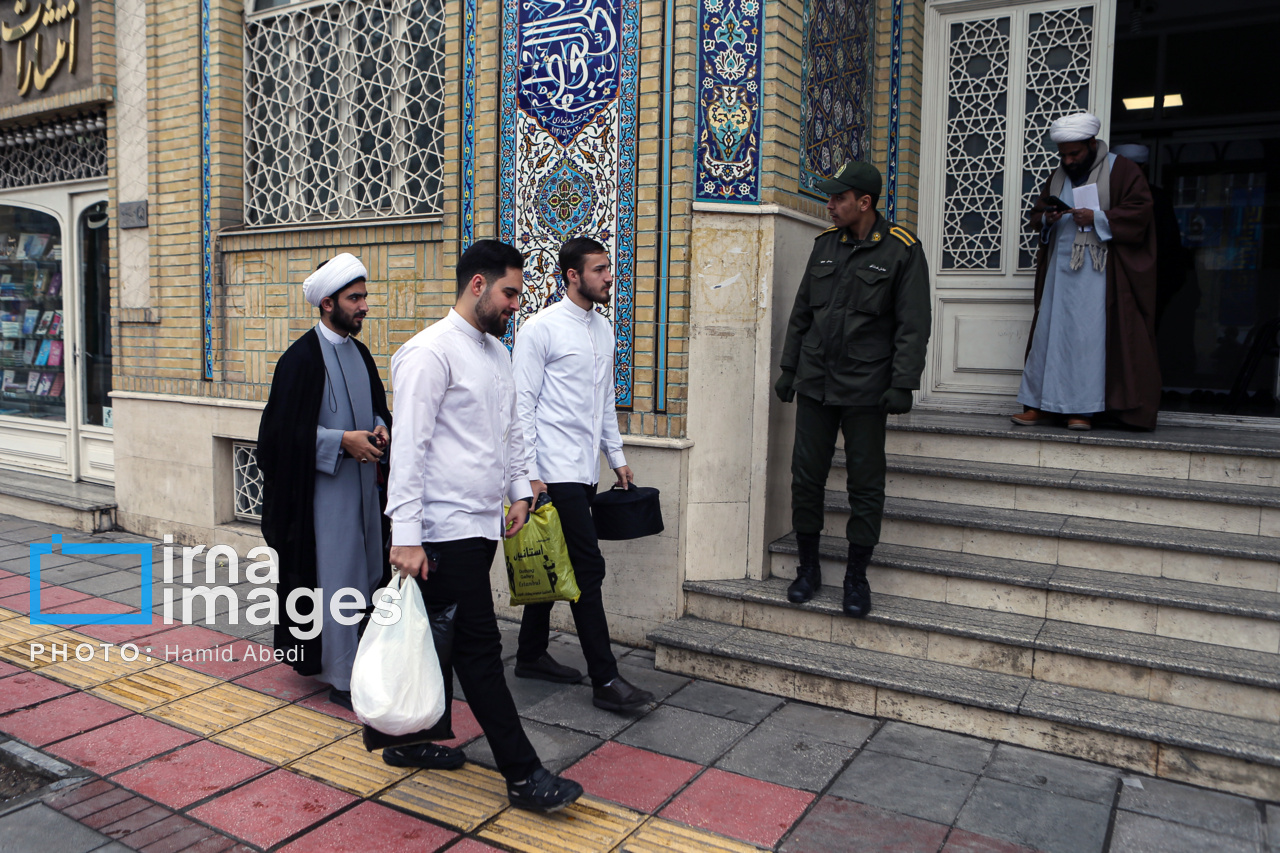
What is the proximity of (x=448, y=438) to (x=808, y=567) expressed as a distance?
2.24 meters

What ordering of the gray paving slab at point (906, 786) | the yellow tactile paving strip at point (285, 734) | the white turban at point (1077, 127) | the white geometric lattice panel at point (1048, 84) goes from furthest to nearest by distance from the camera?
the white geometric lattice panel at point (1048, 84)
the white turban at point (1077, 127)
the yellow tactile paving strip at point (285, 734)
the gray paving slab at point (906, 786)

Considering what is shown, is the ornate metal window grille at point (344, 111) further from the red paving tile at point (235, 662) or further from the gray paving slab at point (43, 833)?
the gray paving slab at point (43, 833)

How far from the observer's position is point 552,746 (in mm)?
3930

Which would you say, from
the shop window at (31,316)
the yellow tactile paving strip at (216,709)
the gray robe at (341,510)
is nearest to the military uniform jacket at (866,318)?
the gray robe at (341,510)

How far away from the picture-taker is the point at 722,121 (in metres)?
4.97

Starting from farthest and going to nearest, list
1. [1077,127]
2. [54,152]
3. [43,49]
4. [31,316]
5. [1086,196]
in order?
[31,316] → [54,152] → [43,49] → [1086,196] → [1077,127]

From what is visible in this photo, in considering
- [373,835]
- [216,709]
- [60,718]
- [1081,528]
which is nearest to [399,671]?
[373,835]

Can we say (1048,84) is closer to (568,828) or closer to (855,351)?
(855,351)

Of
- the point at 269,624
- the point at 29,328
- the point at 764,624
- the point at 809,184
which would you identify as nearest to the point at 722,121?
the point at 809,184

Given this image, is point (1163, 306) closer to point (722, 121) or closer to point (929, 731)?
point (722, 121)

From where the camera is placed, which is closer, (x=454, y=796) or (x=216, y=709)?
(x=454, y=796)

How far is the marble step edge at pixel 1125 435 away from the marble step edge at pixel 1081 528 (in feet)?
1.58

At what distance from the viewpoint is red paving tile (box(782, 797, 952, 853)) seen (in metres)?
3.16

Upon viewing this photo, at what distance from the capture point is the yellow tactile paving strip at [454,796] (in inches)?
132
